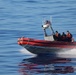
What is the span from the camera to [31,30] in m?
75.4

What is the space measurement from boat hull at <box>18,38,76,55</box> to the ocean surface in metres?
0.64

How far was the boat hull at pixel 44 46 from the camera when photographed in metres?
55.4

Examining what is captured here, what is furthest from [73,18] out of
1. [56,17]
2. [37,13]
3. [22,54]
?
[22,54]

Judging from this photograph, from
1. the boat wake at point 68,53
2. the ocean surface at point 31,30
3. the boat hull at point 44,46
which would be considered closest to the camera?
the ocean surface at point 31,30

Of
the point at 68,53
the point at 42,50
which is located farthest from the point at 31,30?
the point at 42,50

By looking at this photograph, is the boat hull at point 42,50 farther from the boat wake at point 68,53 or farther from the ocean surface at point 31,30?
the ocean surface at point 31,30

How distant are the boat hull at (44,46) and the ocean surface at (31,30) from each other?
0.64 metres

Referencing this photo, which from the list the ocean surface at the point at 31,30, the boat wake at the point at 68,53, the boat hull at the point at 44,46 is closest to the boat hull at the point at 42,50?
the boat hull at the point at 44,46

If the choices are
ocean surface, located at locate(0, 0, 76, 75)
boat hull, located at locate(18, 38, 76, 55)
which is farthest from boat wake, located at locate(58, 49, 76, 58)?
boat hull, located at locate(18, 38, 76, 55)

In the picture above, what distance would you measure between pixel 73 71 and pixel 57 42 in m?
6.76

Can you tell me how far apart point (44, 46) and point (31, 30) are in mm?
19119

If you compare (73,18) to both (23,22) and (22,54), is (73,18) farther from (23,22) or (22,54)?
(22,54)

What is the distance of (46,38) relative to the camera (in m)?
56.8

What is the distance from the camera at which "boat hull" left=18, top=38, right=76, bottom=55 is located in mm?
55375
